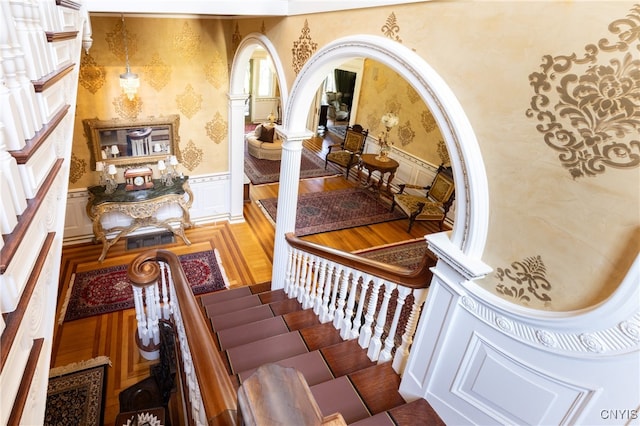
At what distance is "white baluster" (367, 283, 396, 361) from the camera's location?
2264 millimetres

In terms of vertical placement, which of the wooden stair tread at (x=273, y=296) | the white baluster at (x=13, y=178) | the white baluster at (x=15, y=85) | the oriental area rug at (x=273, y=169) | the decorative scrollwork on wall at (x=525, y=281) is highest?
the white baluster at (x=15, y=85)

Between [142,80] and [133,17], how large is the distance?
0.73 meters

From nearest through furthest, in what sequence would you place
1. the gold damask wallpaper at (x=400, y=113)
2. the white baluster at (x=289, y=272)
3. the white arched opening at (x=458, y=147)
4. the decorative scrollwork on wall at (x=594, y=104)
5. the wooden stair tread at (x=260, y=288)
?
the decorative scrollwork on wall at (x=594, y=104) < the white arched opening at (x=458, y=147) < the white baluster at (x=289, y=272) < the wooden stair tread at (x=260, y=288) < the gold damask wallpaper at (x=400, y=113)

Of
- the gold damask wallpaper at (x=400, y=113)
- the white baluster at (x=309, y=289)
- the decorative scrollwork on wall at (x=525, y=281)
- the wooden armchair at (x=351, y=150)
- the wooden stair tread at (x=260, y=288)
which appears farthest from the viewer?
the wooden armchair at (x=351, y=150)

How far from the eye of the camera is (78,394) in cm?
305

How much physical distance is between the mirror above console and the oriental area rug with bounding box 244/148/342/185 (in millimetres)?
2704

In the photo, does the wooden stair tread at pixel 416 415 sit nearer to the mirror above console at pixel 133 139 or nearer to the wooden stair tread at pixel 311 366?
the wooden stair tread at pixel 311 366

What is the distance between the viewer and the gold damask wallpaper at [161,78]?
441 centimetres

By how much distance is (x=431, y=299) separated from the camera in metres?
1.86

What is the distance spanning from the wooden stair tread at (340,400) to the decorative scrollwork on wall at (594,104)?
1584mm

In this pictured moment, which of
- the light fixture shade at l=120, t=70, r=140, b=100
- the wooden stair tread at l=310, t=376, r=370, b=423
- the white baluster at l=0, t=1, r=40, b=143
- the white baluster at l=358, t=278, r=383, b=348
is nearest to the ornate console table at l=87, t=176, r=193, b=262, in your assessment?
the light fixture shade at l=120, t=70, r=140, b=100

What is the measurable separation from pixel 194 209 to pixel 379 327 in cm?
435

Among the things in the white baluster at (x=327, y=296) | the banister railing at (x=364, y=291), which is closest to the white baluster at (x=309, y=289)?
the banister railing at (x=364, y=291)

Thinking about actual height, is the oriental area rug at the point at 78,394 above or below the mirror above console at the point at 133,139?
below
